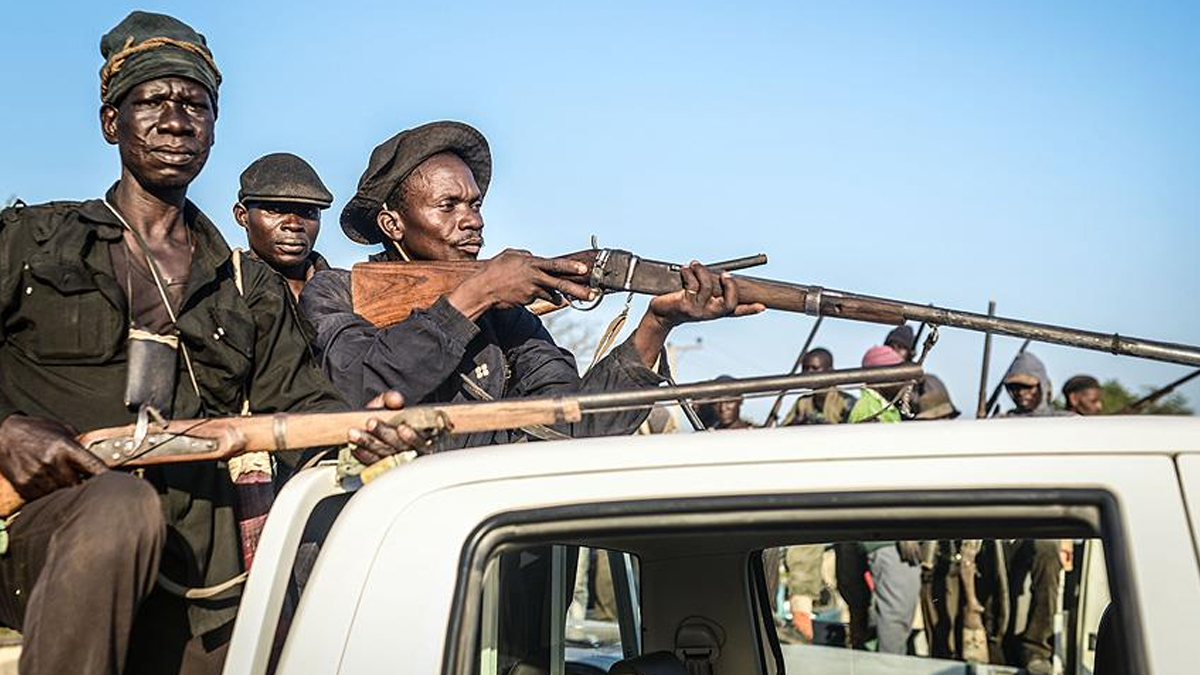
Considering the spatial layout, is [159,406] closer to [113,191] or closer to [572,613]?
[113,191]

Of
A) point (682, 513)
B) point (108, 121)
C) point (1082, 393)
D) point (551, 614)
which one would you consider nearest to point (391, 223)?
point (108, 121)

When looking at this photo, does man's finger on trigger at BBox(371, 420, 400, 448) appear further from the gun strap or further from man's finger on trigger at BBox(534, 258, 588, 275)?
man's finger on trigger at BBox(534, 258, 588, 275)

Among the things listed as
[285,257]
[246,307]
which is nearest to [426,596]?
[246,307]

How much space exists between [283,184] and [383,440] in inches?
144

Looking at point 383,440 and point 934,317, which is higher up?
point 934,317

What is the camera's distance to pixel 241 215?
600 cm

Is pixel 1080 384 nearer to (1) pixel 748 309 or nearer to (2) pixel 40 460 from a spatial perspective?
(1) pixel 748 309

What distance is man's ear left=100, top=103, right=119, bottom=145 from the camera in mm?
3070

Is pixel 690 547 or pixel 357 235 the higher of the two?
pixel 357 235

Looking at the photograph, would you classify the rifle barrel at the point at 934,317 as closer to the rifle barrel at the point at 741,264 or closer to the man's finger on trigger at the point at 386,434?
the rifle barrel at the point at 741,264

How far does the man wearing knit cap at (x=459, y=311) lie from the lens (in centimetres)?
357

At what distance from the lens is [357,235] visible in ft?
15.0

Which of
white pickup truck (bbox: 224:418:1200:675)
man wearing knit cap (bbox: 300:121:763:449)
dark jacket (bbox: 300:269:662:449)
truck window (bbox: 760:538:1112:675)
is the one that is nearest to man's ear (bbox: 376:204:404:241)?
man wearing knit cap (bbox: 300:121:763:449)

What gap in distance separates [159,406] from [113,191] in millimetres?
589
